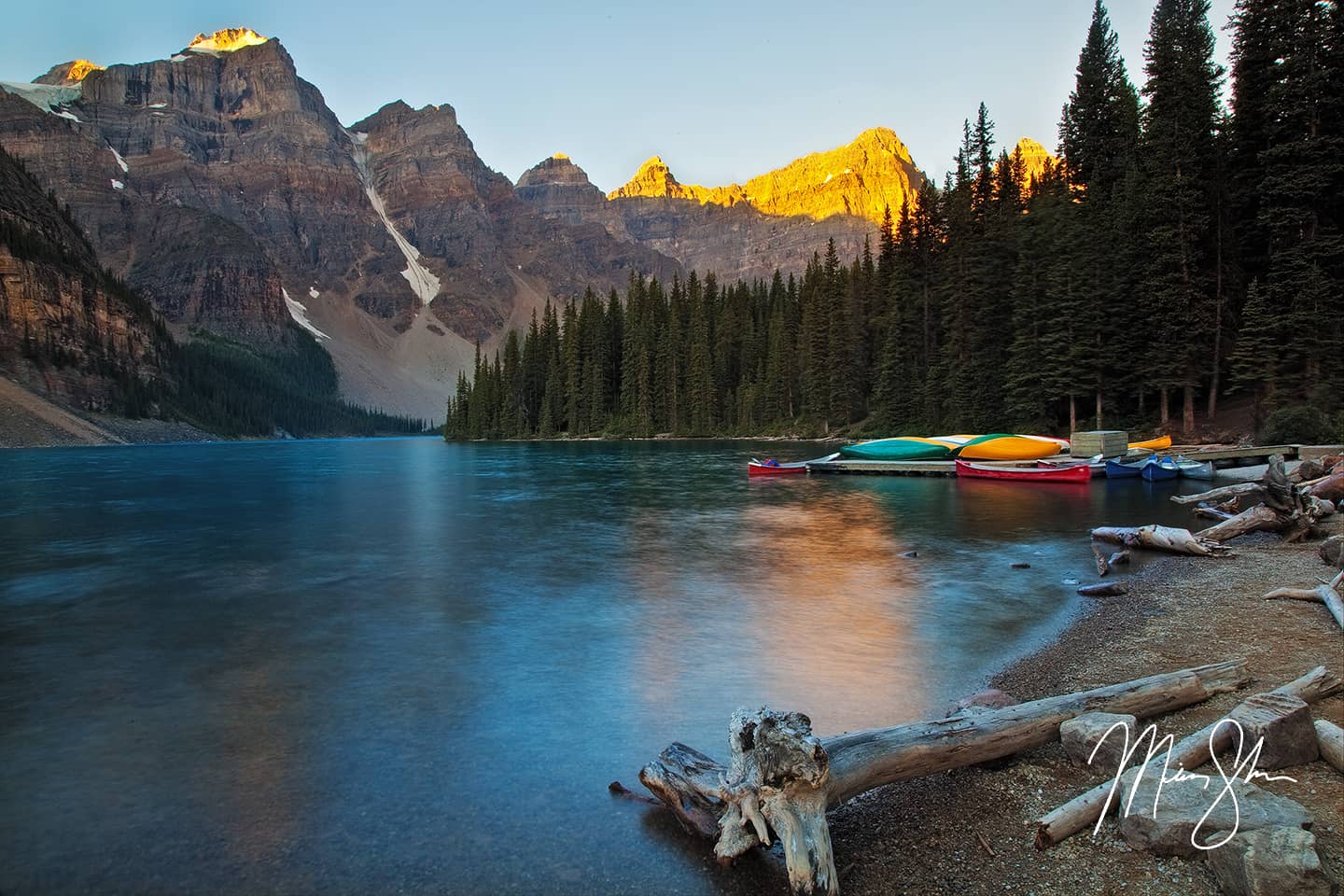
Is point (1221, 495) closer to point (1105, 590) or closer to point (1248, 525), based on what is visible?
point (1248, 525)

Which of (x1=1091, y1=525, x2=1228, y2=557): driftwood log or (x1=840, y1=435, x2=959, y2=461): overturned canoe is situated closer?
(x1=1091, y1=525, x2=1228, y2=557): driftwood log

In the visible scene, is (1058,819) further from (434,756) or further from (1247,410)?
(1247,410)

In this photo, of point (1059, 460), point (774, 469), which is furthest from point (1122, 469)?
point (774, 469)

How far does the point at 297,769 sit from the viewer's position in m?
7.09

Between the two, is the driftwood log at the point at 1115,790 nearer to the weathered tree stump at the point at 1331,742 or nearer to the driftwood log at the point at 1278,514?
the weathered tree stump at the point at 1331,742

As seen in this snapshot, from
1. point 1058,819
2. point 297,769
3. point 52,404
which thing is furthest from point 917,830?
point 52,404

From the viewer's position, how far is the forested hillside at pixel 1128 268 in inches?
1538

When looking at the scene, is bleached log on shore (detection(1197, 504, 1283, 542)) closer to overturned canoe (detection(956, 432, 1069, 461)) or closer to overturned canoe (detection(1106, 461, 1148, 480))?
overturned canoe (detection(1106, 461, 1148, 480))

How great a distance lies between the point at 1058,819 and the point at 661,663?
6003 millimetres

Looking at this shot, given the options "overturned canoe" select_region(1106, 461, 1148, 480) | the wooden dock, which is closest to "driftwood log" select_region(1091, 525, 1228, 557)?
"overturned canoe" select_region(1106, 461, 1148, 480)

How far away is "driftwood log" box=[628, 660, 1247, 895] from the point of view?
A: 5.02 metres

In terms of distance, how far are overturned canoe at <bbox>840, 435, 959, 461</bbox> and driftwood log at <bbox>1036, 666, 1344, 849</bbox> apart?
38.5 metres

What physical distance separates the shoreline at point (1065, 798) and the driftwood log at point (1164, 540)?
590 cm

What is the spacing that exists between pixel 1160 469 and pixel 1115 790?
32736mm
